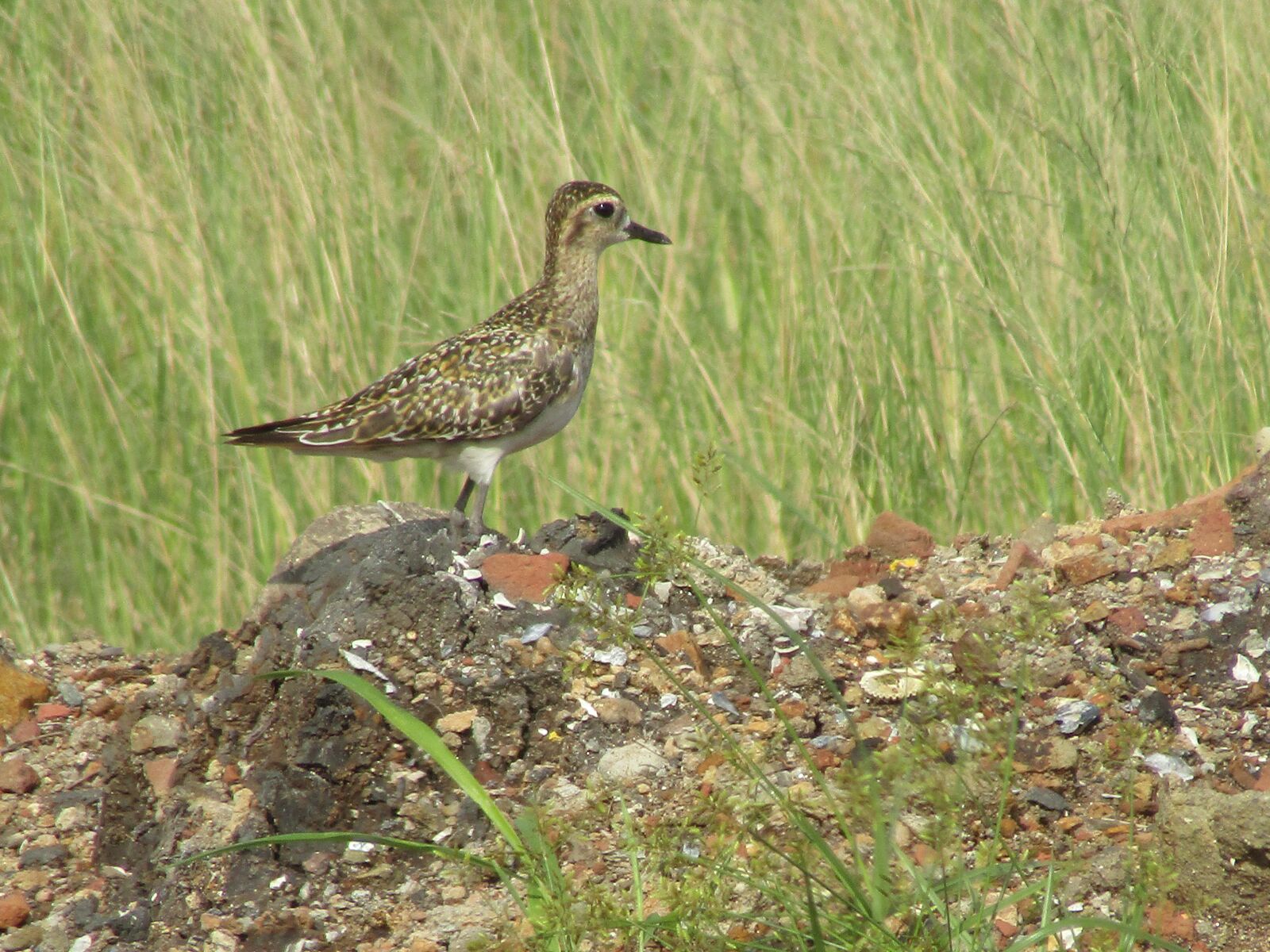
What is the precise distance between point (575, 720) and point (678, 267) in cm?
302

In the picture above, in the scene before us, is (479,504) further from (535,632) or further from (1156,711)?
(1156,711)

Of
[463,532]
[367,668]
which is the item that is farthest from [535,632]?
[463,532]

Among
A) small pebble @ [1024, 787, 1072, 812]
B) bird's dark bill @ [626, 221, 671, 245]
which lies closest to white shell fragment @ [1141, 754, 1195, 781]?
small pebble @ [1024, 787, 1072, 812]

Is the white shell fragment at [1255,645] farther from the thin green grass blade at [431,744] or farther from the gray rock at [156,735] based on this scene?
the gray rock at [156,735]

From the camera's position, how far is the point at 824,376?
579 cm

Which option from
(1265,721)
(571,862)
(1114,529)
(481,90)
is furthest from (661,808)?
(481,90)

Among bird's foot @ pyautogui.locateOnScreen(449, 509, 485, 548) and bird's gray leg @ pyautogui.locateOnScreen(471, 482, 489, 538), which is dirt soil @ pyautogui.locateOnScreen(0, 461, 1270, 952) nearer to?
bird's foot @ pyautogui.locateOnScreen(449, 509, 485, 548)

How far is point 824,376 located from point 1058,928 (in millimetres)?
3470

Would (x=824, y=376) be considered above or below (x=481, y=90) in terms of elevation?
below

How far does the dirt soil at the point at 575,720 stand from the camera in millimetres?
3217

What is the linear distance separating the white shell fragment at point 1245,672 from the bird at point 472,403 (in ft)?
7.35

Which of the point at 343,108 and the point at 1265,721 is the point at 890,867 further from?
the point at 343,108

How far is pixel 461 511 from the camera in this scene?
5.00 m

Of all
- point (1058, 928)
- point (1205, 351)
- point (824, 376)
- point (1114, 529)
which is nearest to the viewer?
point (1058, 928)
